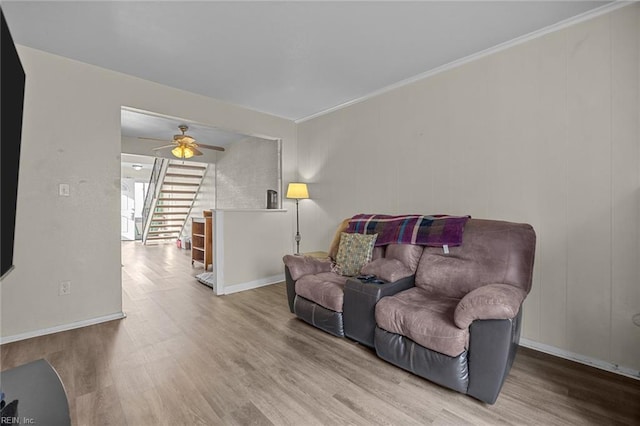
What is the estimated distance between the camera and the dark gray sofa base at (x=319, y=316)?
2375 millimetres

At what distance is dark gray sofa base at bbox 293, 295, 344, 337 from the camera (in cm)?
238

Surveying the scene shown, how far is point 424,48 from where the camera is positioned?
8.11 feet

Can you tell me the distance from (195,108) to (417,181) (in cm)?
276

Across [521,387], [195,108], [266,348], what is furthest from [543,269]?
[195,108]

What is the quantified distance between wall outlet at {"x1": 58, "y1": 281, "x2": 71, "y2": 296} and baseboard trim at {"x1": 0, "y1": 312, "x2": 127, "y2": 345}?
29 cm

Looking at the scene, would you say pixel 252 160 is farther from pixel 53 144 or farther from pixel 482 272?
pixel 482 272

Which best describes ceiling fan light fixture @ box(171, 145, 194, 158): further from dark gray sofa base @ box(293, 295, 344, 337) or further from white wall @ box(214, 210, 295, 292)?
dark gray sofa base @ box(293, 295, 344, 337)

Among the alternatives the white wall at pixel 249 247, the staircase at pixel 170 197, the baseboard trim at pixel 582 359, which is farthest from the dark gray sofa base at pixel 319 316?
the staircase at pixel 170 197

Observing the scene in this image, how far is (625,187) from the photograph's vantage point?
1.92m

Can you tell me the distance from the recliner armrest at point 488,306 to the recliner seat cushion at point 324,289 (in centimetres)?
Result: 96

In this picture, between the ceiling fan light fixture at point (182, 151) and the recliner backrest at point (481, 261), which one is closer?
the recliner backrest at point (481, 261)

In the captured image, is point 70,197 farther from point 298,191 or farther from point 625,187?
point 625,187

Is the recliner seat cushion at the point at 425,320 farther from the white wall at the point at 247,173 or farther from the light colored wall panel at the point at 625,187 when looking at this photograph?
the white wall at the point at 247,173

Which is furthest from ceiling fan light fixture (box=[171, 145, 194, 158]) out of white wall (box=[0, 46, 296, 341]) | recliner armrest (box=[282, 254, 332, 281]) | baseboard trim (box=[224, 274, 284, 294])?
recliner armrest (box=[282, 254, 332, 281])
